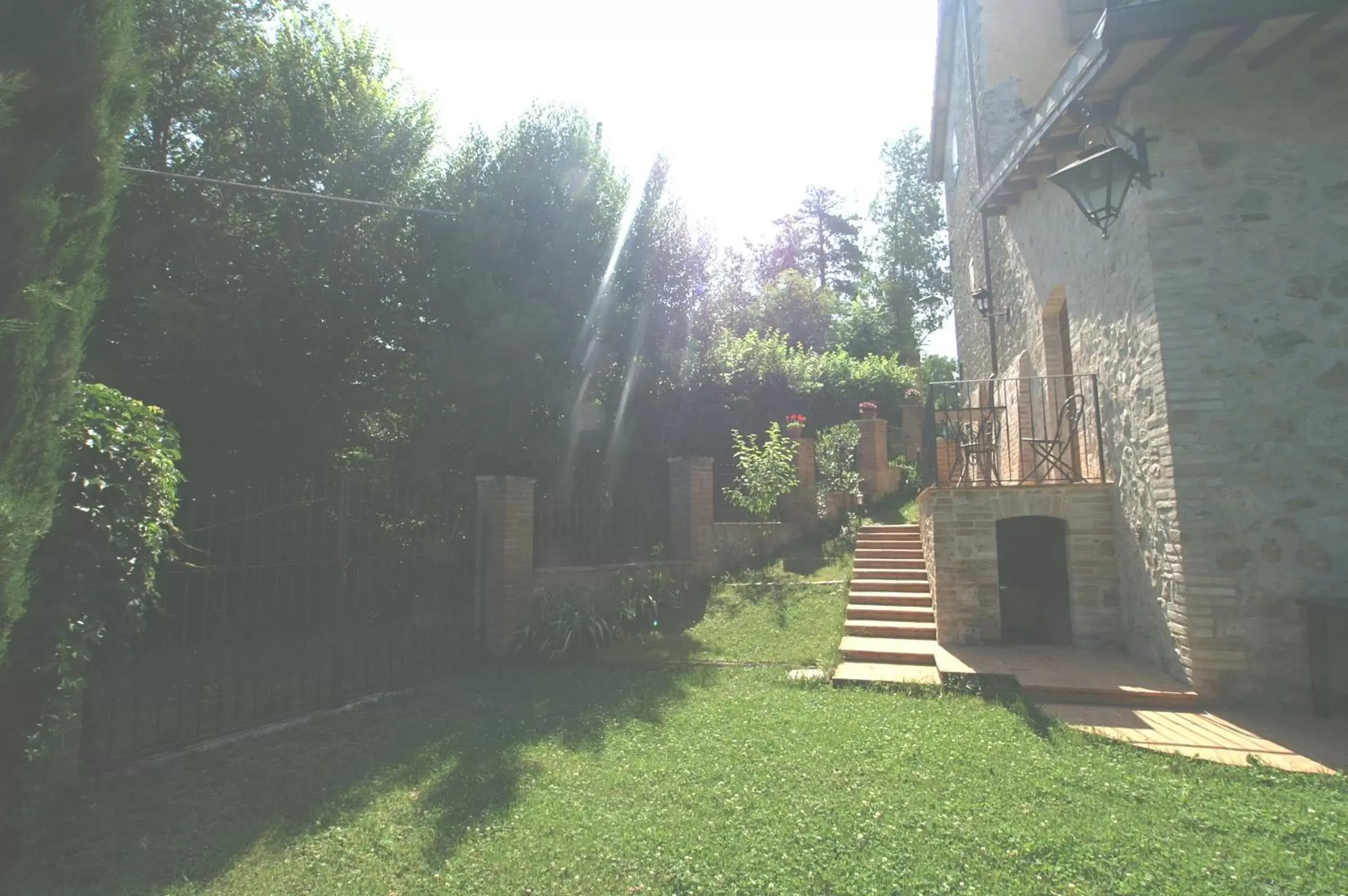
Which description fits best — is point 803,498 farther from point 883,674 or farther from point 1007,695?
point 1007,695

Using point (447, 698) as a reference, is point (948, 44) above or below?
above

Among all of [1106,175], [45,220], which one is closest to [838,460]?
[1106,175]

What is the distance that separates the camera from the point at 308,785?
13.4 feet

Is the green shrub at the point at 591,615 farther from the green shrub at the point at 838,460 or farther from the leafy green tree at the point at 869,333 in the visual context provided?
the leafy green tree at the point at 869,333

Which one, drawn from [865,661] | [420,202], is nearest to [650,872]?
[865,661]

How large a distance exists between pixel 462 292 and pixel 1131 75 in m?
8.36

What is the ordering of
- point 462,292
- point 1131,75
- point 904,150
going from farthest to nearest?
point 904,150
point 462,292
point 1131,75

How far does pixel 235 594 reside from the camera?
29.2 ft

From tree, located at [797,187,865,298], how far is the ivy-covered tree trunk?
113ft

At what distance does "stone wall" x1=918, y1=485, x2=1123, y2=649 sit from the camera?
6.21 m

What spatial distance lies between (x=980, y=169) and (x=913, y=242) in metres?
19.3

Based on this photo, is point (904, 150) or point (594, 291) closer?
point (594, 291)

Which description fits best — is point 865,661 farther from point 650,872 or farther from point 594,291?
point 594,291

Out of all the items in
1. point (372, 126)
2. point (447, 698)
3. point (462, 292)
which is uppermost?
point (372, 126)
